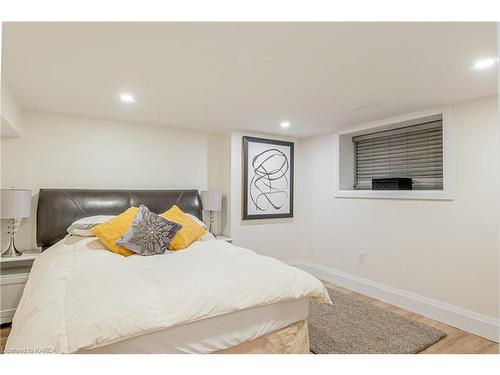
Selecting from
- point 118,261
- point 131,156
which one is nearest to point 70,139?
point 131,156

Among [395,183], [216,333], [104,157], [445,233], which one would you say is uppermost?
[104,157]

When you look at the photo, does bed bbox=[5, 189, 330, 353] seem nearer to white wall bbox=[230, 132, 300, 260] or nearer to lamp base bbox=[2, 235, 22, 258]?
lamp base bbox=[2, 235, 22, 258]

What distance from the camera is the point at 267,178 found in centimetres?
414

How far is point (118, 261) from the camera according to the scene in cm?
216

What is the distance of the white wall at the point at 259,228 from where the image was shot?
388 cm

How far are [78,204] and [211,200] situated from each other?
1.54 metres

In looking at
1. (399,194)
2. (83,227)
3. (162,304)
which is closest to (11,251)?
(83,227)

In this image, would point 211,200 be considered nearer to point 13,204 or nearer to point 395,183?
point 13,204

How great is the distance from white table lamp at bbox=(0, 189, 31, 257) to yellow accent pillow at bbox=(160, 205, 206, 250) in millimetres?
1312

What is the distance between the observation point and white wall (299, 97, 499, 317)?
2504mm

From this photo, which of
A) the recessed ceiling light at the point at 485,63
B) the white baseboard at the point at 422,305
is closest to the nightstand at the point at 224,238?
the white baseboard at the point at 422,305

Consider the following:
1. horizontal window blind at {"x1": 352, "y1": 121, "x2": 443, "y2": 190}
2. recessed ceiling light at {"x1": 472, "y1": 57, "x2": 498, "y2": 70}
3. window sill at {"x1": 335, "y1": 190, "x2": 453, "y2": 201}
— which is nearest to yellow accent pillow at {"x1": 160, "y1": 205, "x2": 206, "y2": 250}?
window sill at {"x1": 335, "y1": 190, "x2": 453, "y2": 201}

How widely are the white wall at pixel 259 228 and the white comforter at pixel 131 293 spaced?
1.56 m

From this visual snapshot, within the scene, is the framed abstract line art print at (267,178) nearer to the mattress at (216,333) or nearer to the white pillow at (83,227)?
the white pillow at (83,227)
